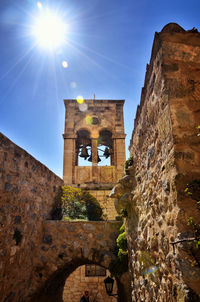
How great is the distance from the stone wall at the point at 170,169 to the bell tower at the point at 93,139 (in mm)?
6668

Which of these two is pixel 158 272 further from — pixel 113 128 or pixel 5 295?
pixel 113 128

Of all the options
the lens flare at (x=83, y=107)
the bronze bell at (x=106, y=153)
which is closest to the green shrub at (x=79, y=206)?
the bronze bell at (x=106, y=153)

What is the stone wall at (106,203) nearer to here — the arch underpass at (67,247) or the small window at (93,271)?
the arch underpass at (67,247)

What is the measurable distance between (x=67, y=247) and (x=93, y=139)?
6.07m

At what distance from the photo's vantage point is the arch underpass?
200 inches

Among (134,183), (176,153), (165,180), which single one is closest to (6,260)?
(134,183)

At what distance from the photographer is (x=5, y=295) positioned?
397cm

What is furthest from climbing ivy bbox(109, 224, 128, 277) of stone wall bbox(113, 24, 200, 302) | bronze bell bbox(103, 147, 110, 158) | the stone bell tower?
bronze bell bbox(103, 147, 110, 158)

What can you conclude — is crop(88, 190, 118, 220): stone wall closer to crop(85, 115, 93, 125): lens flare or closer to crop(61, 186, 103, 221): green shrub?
crop(61, 186, 103, 221): green shrub

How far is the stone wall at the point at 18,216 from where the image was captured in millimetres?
3988

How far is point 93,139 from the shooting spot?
34.2ft

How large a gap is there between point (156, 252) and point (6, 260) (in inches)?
123

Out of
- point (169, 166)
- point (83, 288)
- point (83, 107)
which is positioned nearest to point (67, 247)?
point (169, 166)

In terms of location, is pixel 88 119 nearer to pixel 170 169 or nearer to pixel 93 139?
pixel 93 139
